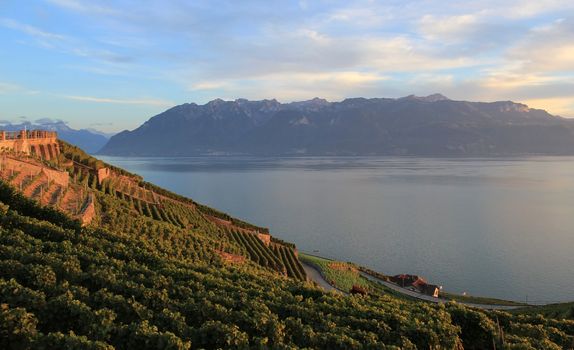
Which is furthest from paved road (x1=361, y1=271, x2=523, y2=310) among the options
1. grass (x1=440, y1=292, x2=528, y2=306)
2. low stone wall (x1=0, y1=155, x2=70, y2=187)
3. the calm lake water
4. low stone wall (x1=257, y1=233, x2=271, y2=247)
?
low stone wall (x1=0, y1=155, x2=70, y2=187)

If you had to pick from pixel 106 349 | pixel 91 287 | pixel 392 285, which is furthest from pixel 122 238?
pixel 392 285

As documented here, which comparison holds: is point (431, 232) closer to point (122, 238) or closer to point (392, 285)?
point (392, 285)

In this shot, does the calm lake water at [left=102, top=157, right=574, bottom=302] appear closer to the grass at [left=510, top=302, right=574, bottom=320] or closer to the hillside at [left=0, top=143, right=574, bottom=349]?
the grass at [left=510, top=302, right=574, bottom=320]

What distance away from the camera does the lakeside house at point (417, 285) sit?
46438mm

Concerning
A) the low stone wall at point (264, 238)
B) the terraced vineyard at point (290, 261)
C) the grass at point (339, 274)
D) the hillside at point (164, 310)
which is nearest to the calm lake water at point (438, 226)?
the grass at point (339, 274)

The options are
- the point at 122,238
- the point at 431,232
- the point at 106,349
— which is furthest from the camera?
the point at 431,232

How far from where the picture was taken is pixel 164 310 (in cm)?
1368

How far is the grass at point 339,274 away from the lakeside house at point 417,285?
4205 millimetres

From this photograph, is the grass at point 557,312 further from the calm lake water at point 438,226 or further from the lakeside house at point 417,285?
the calm lake water at point 438,226

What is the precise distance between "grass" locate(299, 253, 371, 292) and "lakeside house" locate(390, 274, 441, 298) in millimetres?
4205

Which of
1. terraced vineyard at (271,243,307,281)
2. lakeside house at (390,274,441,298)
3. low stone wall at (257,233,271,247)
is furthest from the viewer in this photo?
low stone wall at (257,233,271,247)

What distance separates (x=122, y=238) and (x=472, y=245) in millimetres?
62415

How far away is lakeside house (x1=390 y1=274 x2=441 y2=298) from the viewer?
46.4m

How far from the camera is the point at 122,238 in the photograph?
2208cm
